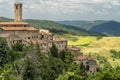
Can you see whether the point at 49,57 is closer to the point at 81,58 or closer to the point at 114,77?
the point at 81,58

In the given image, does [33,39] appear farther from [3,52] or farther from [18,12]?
[3,52]

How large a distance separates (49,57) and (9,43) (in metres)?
13.3

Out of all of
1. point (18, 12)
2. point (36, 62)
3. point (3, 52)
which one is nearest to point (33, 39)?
point (18, 12)

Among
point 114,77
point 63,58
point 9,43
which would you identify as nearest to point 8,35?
point 9,43

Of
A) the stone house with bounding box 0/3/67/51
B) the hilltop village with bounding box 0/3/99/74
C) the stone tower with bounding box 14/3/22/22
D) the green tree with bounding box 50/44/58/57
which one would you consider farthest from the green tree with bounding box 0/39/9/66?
the stone tower with bounding box 14/3/22/22

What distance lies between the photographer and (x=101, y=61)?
169625mm

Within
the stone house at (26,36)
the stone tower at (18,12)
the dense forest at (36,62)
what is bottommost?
the dense forest at (36,62)

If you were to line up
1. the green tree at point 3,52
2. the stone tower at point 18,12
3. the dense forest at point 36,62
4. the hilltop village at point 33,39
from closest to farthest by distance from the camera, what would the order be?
the dense forest at point 36,62 < the green tree at point 3,52 < the hilltop village at point 33,39 < the stone tower at point 18,12

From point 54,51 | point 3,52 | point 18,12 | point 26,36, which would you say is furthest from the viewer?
point 18,12

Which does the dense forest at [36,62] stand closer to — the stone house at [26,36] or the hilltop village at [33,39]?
the hilltop village at [33,39]

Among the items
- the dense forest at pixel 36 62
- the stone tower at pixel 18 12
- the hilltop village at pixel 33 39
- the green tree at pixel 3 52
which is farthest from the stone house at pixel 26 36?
the stone tower at pixel 18 12

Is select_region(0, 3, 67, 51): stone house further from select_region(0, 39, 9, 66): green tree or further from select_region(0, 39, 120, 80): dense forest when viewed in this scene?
select_region(0, 39, 9, 66): green tree

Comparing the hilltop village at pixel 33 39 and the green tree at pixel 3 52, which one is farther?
the hilltop village at pixel 33 39

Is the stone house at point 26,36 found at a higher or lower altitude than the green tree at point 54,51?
higher
